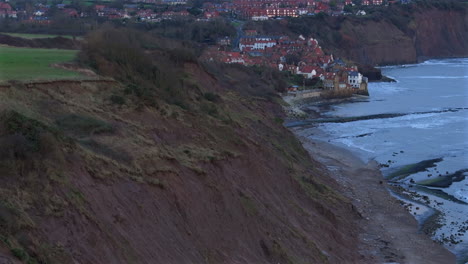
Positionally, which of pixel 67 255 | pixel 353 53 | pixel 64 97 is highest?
pixel 64 97

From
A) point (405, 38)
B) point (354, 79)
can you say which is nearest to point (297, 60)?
point (354, 79)

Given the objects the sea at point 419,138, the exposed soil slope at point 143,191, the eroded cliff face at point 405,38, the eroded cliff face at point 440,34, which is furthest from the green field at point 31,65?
the eroded cliff face at point 440,34

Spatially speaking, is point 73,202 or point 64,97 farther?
point 64,97

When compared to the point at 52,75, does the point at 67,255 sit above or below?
below

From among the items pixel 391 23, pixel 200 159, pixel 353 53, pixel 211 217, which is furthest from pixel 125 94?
pixel 391 23

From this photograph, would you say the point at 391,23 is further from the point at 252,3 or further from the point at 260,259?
the point at 260,259

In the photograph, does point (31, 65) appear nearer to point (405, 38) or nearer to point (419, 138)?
point (419, 138)

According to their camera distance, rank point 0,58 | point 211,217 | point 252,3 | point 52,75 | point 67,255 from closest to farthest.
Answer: point 67,255
point 211,217
point 52,75
point 0,58
point 252,3
